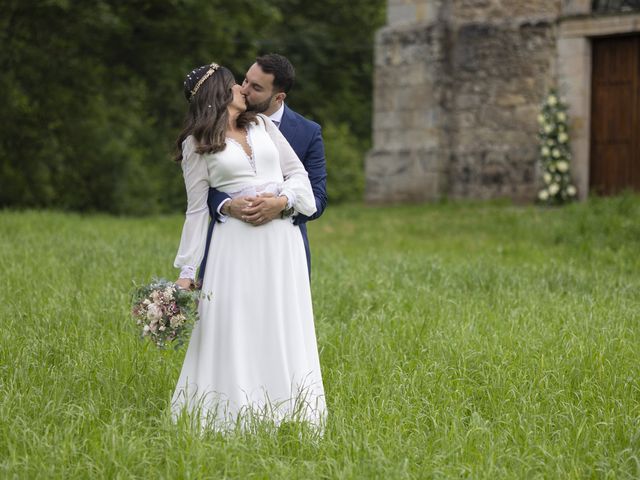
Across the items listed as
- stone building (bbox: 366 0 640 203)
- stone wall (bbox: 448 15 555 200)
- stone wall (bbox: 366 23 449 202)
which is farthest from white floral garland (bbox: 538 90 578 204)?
stone wall (bbox: 366 23 449 202)

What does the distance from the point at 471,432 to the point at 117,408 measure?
1.56 m

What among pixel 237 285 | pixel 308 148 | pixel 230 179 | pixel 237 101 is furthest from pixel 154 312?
pixel 308 148

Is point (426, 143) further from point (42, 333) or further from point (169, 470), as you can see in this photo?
point (169, 470)

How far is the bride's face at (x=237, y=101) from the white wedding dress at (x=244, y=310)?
0.36ft

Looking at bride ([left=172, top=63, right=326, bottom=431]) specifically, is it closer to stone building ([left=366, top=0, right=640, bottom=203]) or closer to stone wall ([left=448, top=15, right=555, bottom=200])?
stone building ([left=366, top=0, right=640, bottom=203])

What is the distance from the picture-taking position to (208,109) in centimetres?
398

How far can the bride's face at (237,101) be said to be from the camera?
4062 mm

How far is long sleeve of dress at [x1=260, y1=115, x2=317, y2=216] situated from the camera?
13.5 ft

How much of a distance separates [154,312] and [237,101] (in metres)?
0.97

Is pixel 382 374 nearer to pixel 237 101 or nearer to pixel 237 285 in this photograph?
pixel 237 285

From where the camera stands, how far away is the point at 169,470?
347 centimetres

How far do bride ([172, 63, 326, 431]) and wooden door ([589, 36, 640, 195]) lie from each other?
437 inches

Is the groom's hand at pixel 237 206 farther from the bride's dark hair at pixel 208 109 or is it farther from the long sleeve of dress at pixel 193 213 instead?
the bride's dark hair at pixel 208 109

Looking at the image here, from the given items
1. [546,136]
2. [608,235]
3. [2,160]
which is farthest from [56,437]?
[2,160]
